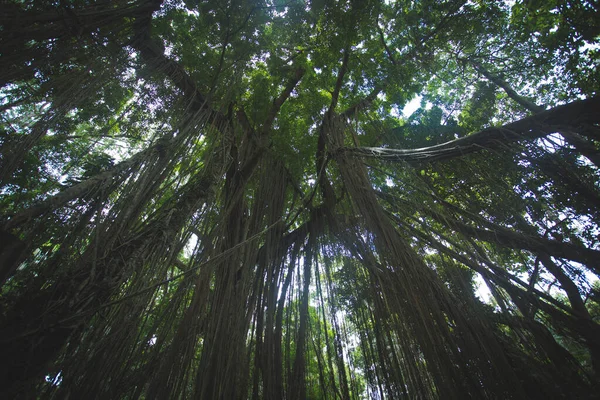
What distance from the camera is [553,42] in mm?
2734

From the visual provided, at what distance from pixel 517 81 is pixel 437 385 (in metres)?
5.14

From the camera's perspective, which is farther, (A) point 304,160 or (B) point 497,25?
(A) point 304,160

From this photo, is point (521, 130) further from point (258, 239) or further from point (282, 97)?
point (282, 97)

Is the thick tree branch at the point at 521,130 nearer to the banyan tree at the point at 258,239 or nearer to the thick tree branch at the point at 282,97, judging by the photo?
the banyan tree at the point at 258,239

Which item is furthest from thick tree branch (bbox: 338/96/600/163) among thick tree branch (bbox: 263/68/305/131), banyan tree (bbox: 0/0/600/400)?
thick tree branch (bbox: 263/68/305/131)

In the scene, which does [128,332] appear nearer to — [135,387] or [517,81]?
[135,387]

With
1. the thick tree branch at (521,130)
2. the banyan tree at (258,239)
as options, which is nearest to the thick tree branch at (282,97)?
the banyan tree at (258,239)

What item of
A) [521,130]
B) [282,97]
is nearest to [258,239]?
[521,130]

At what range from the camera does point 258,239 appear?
1949 mm

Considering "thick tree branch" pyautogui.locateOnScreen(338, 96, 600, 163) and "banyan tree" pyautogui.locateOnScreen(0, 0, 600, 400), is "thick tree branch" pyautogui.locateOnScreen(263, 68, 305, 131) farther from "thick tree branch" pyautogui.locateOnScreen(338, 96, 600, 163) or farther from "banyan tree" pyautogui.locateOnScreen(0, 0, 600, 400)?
"thick tree branch" pyautogui.locateOnScreen(338, 96, 600, 163)

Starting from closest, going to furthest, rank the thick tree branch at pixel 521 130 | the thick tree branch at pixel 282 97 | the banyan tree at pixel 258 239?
1. the banyan tree at pixel 258 239
2. the thick tree branch at pixel 521 130
3. the thick tree branch at pixel 282 97

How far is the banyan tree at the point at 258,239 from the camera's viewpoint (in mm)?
1000

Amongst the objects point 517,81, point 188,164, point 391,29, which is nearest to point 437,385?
point 188,164

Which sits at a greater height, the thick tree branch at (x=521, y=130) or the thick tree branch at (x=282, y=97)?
the thick tree branch at (x=282, y=97)
